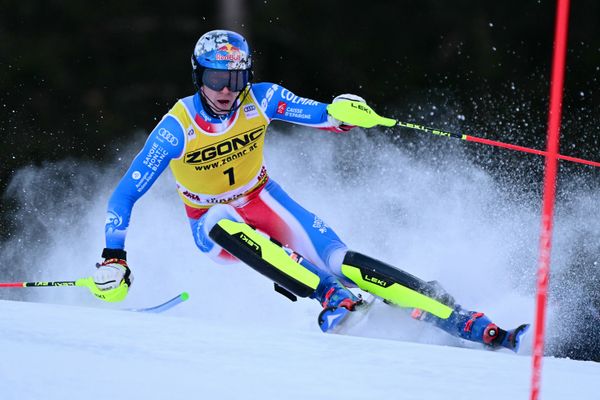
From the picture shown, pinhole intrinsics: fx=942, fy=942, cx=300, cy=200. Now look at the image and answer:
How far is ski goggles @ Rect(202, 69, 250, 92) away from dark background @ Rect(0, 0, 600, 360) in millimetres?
5699

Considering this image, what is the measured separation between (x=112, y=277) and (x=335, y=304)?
859 millimetres

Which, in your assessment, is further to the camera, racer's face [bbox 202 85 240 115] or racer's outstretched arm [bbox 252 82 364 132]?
racer's outstretched arm [bbox 252 82 364 132]

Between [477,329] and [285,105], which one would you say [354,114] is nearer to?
[285,105]

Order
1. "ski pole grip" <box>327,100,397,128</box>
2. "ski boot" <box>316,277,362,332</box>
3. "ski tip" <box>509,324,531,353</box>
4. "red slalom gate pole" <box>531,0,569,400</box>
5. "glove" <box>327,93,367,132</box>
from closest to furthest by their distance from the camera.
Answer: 1. "red slalom gate pole" <box>531,0,569,400</box>
2. "ski tip" <box>509,324,531,353</box>
3. "ski boot" <box>316,277,362,332</box>
4. "ski pole grip" <box>327,100,397,128</box>
5. "glove" <box>327,93,367,132</box>

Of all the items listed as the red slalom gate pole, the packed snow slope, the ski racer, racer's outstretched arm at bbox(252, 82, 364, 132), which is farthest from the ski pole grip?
the red slalom gate pole

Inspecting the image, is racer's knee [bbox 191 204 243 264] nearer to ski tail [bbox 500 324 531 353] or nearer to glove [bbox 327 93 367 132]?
glove [bbox 327 93 367 132]

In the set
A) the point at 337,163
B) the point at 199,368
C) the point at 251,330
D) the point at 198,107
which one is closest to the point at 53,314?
the point at 251,330

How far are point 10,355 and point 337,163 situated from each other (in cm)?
439

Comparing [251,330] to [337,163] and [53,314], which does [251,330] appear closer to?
[53,314]

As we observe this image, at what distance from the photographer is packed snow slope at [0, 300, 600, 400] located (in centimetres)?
212

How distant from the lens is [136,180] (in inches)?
148

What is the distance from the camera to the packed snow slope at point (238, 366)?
212 cm

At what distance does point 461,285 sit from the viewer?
4691 mm

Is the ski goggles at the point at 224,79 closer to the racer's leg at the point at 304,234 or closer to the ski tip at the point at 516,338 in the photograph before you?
the racer's leg at the point at 304,234
